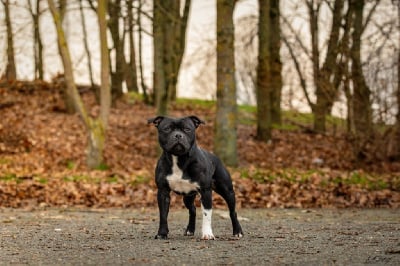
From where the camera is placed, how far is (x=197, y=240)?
29.2 feet

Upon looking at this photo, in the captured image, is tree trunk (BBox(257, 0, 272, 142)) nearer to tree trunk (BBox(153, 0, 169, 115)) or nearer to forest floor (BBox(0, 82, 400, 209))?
forest floor (BBox(0, 82, 400, 209))

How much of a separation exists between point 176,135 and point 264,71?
60.1 feet

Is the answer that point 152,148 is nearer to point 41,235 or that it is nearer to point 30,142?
point 30,142

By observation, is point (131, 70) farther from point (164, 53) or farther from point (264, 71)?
point (164, 53)

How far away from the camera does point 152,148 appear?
83.9 feet

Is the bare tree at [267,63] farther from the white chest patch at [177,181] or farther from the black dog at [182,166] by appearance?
the white chest patch at [177,181]

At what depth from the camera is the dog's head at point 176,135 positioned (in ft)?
27.7

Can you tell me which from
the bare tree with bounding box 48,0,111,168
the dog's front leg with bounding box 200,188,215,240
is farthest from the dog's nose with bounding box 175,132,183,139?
the bare tree with bounding box 48,0,111,168

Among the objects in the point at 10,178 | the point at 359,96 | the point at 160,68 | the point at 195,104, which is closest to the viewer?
the point at 10,178

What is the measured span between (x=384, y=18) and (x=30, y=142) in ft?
38.5

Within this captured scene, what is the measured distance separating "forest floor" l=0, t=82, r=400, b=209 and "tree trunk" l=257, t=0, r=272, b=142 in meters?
0.62

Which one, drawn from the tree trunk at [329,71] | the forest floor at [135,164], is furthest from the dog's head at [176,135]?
the tree trunk at [329,71]

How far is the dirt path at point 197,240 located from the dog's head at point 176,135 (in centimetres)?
107

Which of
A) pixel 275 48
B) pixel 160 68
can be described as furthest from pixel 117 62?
pixel 160 68
